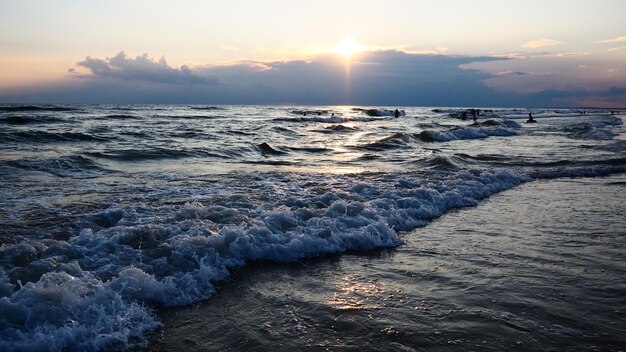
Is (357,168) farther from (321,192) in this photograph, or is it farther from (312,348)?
(312,348)

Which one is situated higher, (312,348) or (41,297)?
(41,297)

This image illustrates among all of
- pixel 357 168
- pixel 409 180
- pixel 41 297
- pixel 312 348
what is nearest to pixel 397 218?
pixel 409 180

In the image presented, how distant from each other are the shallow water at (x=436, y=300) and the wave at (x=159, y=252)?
37 centimetres

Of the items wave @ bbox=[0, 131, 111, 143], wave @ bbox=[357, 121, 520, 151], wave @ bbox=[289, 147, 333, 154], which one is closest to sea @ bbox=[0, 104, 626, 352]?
wave @ bbox=[289, 147, 333, 154]

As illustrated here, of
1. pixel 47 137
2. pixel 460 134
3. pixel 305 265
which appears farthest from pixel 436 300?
pixel 460 134

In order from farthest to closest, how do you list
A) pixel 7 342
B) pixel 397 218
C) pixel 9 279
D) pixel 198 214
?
pixel 397 218, pixel 198 214, pixel 9 279, pixel 7 342

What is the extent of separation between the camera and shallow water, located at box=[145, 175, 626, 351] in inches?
153

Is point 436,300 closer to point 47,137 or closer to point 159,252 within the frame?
point 159,252

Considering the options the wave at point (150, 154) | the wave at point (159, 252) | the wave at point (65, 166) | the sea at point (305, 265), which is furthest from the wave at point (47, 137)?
the wave at point (159, 252)

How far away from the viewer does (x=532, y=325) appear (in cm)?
411

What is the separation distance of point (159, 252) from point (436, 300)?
11.5 ft

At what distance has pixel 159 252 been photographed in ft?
18.9

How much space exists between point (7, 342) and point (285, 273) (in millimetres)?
2995

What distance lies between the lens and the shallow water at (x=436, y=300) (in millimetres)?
3877
